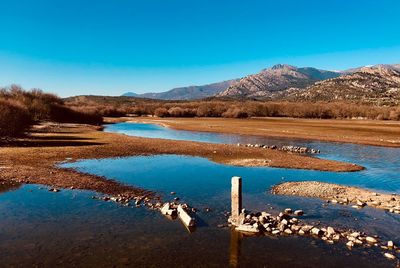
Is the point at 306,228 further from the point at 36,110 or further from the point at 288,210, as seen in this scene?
the point at 36,110

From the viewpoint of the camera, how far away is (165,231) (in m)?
20.7

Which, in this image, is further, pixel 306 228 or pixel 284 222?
pixel 284 222

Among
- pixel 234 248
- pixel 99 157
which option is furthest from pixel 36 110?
pixel 234 248

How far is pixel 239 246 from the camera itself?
18.9m

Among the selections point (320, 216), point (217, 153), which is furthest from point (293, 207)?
point (217, 153)

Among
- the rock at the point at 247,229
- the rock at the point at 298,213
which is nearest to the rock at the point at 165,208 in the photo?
the rock at the point at 247,229

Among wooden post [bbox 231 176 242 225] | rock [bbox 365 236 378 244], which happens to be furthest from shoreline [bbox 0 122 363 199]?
rock [bbox 365 236 378 244]

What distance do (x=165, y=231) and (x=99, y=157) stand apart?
28829 millimetres

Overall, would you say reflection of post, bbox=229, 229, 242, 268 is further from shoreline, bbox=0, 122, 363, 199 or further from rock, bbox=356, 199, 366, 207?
rock, bbox=356, 199, 366, 207

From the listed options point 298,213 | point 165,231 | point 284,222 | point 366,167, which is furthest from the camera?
point 366,167

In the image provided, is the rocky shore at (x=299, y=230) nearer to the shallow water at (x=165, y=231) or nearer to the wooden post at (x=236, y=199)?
the wooden post at (x=236, y=199)

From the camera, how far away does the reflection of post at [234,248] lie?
56.1 ft

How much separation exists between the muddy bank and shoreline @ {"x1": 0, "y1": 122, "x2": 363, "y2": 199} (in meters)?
10.1

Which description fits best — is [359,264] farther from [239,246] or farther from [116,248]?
[116,248]
